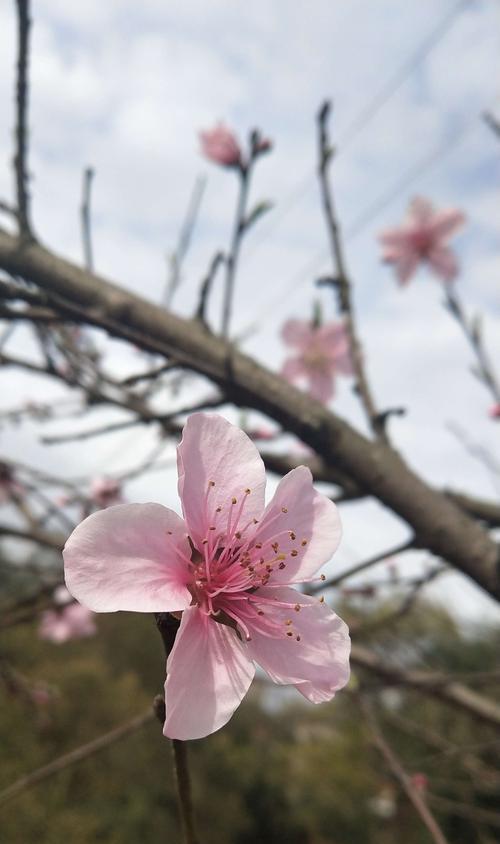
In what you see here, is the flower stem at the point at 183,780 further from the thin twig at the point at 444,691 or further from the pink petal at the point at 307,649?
the thin twig at the point at 444,691

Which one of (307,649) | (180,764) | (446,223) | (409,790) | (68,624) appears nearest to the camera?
(180,764)

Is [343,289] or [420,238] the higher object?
[420,238]

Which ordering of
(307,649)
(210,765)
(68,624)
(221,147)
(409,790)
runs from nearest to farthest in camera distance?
(307,649) → (409,790) → (221,147) → (68,624) → (210,765)

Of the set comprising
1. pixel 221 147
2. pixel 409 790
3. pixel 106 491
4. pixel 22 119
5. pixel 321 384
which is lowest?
pixel 409 790

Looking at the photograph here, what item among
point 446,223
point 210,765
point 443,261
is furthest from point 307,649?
point 210,765

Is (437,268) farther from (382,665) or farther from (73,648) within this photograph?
(73,648)

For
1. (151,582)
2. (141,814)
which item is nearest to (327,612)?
(151,582)

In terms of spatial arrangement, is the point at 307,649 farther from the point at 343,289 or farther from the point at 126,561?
the point at 343,289
